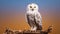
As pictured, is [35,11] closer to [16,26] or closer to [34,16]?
[34,16]

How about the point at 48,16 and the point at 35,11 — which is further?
the point at 48,16

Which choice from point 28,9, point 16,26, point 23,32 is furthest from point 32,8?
point 16,26

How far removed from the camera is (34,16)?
6.68 feet

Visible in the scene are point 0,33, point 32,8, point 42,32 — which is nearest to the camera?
point 42,32

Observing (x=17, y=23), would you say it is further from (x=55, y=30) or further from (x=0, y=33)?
(x=55, y=30)

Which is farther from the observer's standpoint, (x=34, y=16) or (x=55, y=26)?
(x=55, y=26)

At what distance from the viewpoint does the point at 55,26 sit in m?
2.47

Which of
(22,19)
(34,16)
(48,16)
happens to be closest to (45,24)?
(48,16)

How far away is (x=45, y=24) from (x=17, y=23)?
0.35 metres

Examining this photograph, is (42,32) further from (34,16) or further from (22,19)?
(22,19)

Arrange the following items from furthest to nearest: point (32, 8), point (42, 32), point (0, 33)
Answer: point (0, 33), point (32, 8), point (42, 32)

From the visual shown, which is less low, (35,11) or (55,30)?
(35,11)

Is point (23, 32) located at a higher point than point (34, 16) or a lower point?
lower

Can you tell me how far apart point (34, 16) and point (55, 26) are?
524 millimetres
